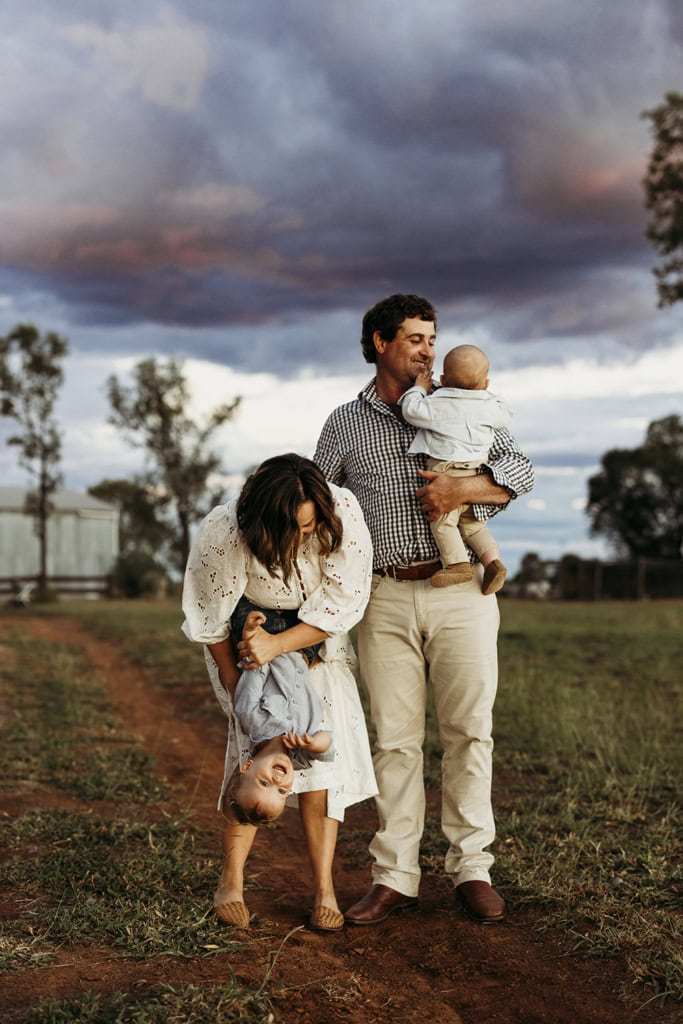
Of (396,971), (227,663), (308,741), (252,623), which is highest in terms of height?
(252,623)

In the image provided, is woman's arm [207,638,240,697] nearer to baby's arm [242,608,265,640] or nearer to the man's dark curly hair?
baby's arm [242,608,265,640]

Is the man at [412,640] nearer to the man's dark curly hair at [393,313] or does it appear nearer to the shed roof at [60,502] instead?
the man's dark curly hair at [393,313]

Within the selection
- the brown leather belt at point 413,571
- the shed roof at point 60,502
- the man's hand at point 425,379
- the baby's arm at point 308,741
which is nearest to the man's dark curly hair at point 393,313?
the man's hand at point 425,379

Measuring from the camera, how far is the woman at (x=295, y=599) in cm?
386

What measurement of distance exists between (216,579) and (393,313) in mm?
1338

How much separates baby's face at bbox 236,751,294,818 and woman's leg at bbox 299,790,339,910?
405 mm

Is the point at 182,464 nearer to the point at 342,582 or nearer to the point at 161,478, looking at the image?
the point at 161,478

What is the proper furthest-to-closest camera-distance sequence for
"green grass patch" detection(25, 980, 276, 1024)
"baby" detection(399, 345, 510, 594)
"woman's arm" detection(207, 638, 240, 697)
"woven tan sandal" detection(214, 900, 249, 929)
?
"baby" detection(399, 345, 510, 594), "woman's arm" detection(207, 638, 240, 697), "woven tan sandal" detection(214, 900, 249, 929), "green grass patch" detection(25, 980, 276, 1024)

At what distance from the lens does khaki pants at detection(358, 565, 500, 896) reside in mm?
4301

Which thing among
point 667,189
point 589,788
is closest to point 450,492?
point 589,788

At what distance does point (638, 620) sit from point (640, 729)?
10.9m

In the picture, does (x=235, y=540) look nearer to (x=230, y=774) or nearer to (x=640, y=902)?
(x=230, y=774)

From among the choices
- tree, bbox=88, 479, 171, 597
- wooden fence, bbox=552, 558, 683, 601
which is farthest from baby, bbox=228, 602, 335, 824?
tree, bbox=88, 479, 171, 597

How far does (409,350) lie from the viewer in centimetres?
440
